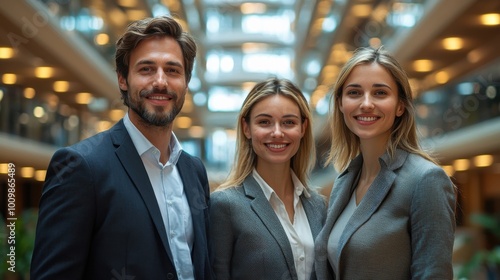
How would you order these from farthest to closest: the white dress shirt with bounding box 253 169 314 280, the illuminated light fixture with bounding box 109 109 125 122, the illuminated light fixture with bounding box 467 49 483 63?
the illuminated light fixture with bounding box 109 109 125 122 → the illuminated light fixture with bounding box 467 49 483 63 → the white dress shirt with bounding box 253 169 314 280

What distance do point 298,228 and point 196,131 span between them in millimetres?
44163

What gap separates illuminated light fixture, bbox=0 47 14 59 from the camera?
1277 cm

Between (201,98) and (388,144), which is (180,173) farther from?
(201,98)

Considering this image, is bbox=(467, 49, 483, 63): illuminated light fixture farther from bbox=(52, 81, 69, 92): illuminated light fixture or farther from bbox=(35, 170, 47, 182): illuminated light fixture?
bbox=(35, 170, 47, 182): illuminated light fixture

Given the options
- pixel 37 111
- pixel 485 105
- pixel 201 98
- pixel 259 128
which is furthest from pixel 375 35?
pixel 201 98

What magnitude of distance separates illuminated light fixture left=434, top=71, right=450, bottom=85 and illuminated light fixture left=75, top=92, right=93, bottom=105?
33.4ft

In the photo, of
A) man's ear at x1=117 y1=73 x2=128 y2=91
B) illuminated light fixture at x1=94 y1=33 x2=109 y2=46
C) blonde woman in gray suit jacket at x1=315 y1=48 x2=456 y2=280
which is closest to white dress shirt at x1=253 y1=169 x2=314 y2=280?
blonde woman in gray suit jacket at x1=315 y1=48 x2=456 y2=280

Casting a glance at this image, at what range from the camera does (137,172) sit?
3.38m

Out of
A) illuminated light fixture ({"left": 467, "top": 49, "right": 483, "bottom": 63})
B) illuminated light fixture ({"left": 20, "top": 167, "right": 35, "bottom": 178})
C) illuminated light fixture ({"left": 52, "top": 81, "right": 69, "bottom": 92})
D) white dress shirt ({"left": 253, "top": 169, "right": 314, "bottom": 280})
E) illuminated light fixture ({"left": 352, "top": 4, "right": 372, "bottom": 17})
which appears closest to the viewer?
white dress shirt ({"left": 253, "top": 169, "right": 314, "bottom": 280})

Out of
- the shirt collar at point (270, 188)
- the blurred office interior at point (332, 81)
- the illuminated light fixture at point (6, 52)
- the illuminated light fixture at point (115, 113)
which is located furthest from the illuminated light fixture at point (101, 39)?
the shirt collar at point (270, 188)

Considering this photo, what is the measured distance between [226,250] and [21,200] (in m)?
15.5

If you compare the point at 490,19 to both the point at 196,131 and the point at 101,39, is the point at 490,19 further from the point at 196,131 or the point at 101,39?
the point at 196,131

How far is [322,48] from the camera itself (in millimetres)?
32281

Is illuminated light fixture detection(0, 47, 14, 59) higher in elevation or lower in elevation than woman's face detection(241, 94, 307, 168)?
higher
